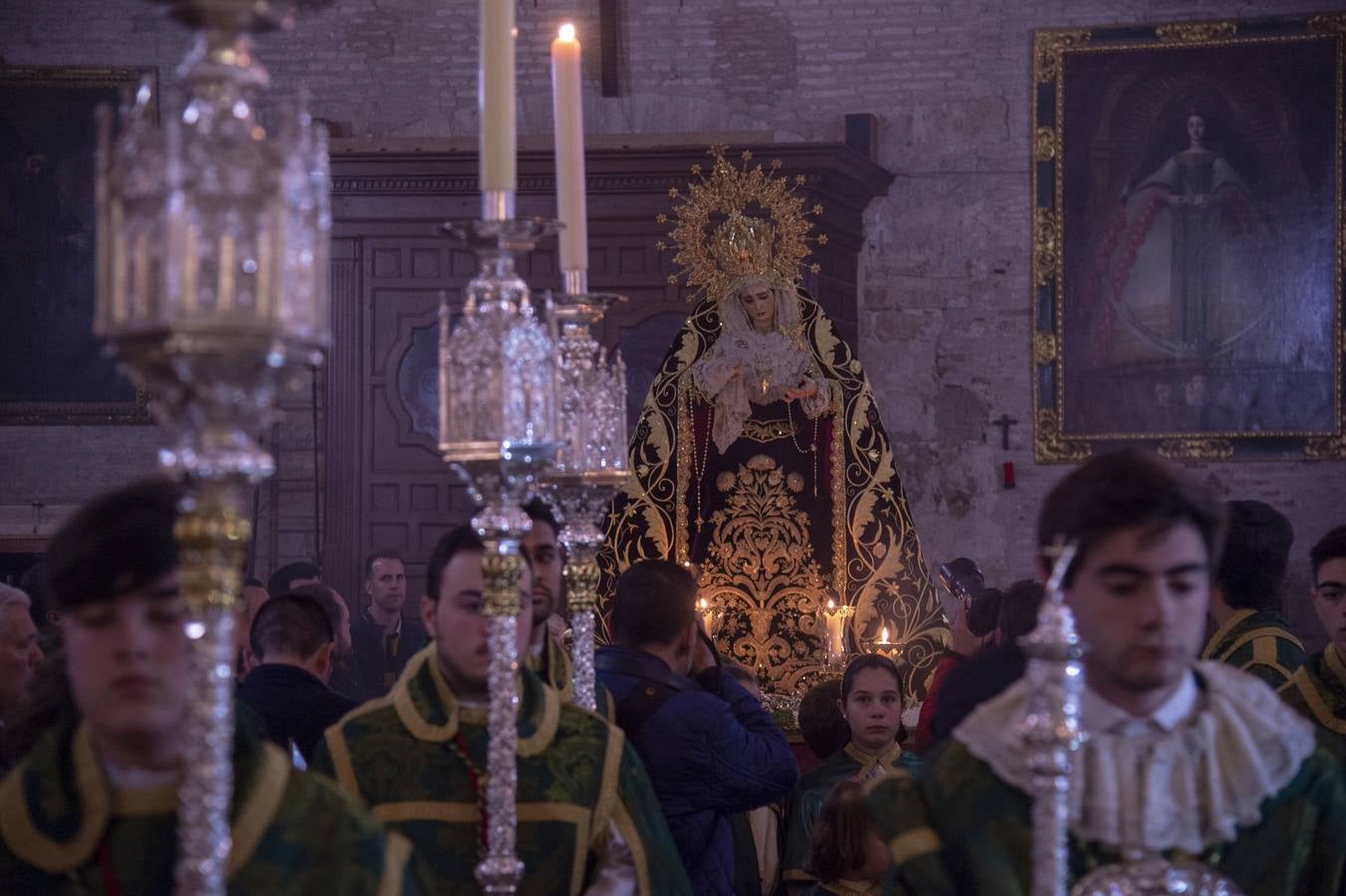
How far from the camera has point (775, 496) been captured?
329 inches

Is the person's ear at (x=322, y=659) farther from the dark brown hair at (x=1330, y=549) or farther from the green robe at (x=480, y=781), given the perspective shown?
the dark brown hair at (x=1330, y=549)

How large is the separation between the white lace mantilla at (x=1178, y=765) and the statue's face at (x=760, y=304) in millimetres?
5792

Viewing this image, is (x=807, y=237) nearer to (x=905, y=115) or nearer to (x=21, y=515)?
(x=905, y=115)

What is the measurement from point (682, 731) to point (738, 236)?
470 centimetres

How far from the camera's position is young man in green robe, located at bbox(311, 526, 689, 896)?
11.1 ft

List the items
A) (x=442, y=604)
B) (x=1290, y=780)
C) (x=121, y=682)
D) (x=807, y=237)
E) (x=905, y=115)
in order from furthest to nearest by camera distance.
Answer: (x=905, y=115), (x=807, y=237), (x=442, y=604), (x=1290, y=780), (x=121, y=682)

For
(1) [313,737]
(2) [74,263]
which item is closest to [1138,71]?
(2) [74,263]

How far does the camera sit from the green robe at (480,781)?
3379mm

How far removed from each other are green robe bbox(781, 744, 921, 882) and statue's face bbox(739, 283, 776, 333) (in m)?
3.25

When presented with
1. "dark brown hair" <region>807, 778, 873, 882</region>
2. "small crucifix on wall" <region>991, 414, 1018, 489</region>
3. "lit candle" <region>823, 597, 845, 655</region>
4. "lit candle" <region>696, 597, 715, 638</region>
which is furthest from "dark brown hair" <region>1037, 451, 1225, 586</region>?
"small crucifix on wall" <region>991, 414, 1018, 489</region>

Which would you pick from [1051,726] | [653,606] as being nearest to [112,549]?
[1051,726]

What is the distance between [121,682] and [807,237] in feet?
29.8

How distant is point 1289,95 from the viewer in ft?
37.3

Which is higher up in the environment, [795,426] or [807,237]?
[807,237]
